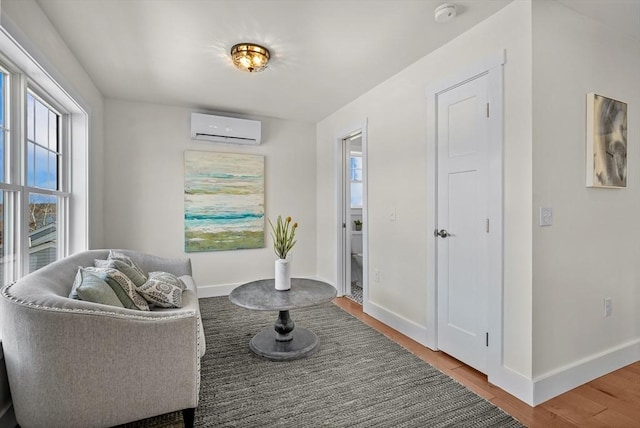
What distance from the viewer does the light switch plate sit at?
6.09 feet

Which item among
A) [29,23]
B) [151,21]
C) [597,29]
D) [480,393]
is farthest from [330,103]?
[480,393]

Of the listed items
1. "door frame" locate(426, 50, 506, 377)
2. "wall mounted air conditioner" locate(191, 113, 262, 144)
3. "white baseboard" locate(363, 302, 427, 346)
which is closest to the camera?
"door frame" locate(426, 50, 506, 377)

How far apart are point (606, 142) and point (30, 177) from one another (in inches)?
154

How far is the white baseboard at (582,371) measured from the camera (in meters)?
1.85

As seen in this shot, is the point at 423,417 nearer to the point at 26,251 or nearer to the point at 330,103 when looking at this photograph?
the point at 26,251

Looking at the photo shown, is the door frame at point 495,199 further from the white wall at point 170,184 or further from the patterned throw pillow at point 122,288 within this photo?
the white wall at point 170,184

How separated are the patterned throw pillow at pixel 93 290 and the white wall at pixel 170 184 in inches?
84.7

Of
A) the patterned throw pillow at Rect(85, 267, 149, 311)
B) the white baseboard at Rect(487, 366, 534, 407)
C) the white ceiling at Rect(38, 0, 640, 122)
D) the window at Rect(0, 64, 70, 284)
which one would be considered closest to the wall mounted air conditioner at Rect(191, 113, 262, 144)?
the white ceiling at Rect(38, 0, 640, 122)

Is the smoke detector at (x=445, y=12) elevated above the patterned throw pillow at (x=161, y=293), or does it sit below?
above

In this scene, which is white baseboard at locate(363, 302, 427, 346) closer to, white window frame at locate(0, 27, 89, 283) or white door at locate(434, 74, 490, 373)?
white door at locate(434, 74, 490, 373)

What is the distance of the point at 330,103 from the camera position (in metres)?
3.79

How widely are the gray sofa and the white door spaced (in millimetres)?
1850

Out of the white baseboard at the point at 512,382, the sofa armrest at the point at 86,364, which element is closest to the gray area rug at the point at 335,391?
the white baseboard at the point at 512,382

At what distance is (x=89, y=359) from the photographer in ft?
4.29
